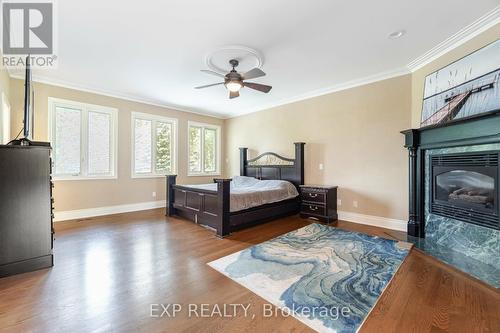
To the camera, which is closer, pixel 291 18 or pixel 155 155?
pixel 291 18

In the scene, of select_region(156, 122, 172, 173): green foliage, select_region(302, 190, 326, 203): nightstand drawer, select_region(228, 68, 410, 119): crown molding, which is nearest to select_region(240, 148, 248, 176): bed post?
select_region(228, 68, 410, 119): crown molding

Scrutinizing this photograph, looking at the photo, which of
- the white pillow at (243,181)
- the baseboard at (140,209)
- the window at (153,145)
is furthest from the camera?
the window at (153,145)

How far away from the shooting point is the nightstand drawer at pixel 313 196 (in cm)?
454

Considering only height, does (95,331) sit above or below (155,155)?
below

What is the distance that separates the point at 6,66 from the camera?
12.1 feet

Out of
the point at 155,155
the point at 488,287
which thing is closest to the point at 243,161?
the point at 155,155

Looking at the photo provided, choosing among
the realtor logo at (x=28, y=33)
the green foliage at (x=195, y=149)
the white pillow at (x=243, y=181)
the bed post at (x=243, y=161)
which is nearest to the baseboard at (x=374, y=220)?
the white pillow at (x=243, y=181)

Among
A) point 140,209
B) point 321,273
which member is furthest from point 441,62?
point 140,209

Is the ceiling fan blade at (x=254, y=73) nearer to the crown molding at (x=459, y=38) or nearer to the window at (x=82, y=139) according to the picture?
the crown molding at (x=459, y=38)

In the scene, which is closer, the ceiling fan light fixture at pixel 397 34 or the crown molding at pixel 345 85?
the ceiling fan light fixture at pixel 397 34

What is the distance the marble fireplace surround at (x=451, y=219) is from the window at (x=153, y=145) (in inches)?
218

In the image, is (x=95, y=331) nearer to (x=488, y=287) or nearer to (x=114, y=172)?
(x=488, y=287)

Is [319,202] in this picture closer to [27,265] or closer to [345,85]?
[345,85]

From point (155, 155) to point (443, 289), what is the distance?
6.06 meters
